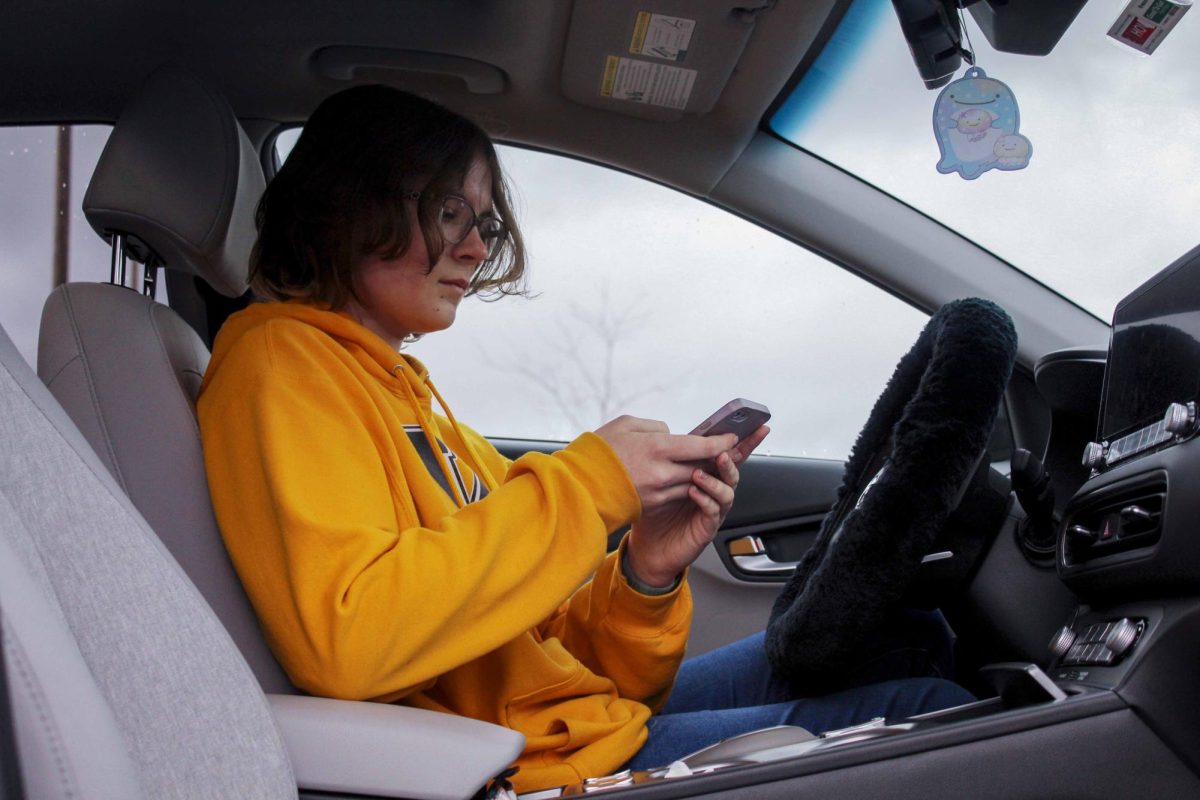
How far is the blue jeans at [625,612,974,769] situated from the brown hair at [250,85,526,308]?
1.99ft

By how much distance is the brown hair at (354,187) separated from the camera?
1206mm

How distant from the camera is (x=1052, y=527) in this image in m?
1.24

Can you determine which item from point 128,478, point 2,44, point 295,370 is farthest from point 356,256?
point 2,44

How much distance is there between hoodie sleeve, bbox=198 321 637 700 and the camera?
35.2 inches

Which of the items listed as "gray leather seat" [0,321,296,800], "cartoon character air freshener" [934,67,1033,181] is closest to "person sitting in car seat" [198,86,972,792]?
"gray leather seat" [0,321,296,800]

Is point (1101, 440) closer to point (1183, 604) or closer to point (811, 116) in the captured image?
point (1183, 604)

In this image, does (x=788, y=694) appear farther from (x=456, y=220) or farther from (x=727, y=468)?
(x=456, y=220)

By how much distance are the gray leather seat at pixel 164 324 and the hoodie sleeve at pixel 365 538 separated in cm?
4

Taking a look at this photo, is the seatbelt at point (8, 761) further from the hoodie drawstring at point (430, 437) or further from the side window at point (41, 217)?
the side window at point (41, 217)

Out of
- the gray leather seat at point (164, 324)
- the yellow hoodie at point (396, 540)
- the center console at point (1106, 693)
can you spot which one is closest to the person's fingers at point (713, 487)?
the yellow hoodie at point (396, 540)

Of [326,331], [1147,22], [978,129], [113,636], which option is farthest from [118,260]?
[1147,22]

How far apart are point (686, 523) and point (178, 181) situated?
72 centimetres

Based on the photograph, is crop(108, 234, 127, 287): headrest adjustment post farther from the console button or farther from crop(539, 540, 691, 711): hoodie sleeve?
the console button

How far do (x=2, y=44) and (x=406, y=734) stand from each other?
1.09 meters
